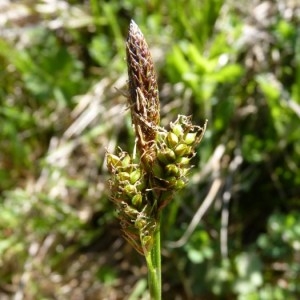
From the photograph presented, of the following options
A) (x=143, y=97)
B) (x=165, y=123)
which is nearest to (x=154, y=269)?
(x=143, y=97)

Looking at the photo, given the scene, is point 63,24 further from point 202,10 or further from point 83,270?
point 83,270

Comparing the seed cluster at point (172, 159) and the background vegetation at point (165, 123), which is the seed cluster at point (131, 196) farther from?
the background vegetation at point (165, 123)

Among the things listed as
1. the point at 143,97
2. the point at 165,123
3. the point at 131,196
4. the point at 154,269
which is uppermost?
the point at 143,97

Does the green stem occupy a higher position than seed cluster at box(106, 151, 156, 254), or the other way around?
seed cluster at box(106, 151, 156, 254)

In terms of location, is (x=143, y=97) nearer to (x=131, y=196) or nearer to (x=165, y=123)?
(x=131, y=196)

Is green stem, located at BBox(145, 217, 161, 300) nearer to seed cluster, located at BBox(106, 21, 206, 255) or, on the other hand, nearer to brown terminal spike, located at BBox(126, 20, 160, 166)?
seed cluster, located at BBox(106, 21, 206, 255)

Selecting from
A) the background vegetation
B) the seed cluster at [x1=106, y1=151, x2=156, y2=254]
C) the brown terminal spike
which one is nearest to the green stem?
the seed cluster at [x1=106, y1=151, x2=156, y2=254]
